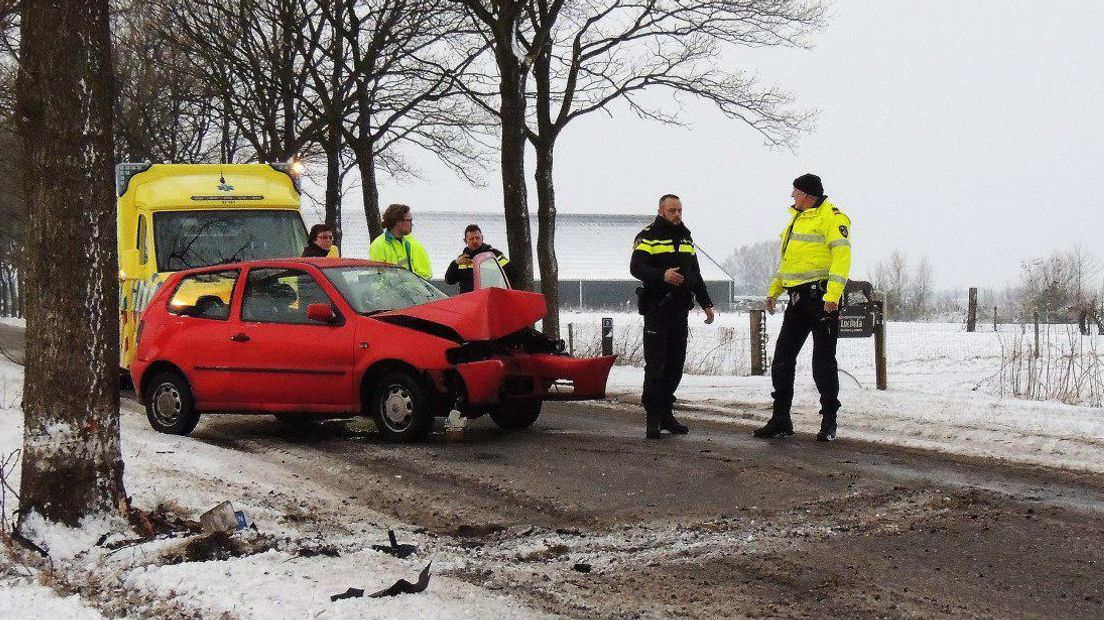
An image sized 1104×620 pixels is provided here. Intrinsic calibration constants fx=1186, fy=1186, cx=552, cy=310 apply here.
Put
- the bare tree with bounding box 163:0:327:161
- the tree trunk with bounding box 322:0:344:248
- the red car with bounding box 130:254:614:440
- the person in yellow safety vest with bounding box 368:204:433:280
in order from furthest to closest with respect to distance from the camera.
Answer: the bare tree with bounding box 163:0:327:161
the tree trunk with bounding box 322:0:344:248
the person in yellow safety vest with bounding box 368:204:433:280
the red car with bounding box 130:254:614:440

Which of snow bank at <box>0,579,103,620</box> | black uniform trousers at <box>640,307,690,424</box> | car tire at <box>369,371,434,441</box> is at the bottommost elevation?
snow bank at <box>0,579,103,620</box>

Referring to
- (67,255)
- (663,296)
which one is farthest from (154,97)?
(67,255)

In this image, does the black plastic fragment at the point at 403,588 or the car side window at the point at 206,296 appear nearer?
the black plastic fragment at the point at 403,588

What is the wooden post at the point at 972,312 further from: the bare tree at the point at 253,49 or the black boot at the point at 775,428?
the black boot at the point at 775,428

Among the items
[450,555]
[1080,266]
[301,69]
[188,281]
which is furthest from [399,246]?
[1080,266]

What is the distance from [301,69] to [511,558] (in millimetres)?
20972

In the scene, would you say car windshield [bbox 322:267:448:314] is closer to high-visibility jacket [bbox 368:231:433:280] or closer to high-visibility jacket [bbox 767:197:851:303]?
high-visibility jacket [bbox 368:231:433:280]

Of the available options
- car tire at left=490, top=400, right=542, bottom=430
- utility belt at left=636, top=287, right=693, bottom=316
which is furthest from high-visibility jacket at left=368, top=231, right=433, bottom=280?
utility belt at left=636, top=287, right=693, bottom=316

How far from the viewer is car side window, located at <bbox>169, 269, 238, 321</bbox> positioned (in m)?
10.3

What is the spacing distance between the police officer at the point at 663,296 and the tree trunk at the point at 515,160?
737 centimetres

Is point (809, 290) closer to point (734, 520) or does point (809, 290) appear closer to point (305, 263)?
point (734, 520)

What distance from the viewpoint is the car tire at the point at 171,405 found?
1011cm

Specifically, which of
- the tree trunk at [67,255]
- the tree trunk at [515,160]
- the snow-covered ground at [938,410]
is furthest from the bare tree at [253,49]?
the tree trunk at [67,255]

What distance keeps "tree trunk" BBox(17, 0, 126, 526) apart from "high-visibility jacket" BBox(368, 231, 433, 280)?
6671 mm
